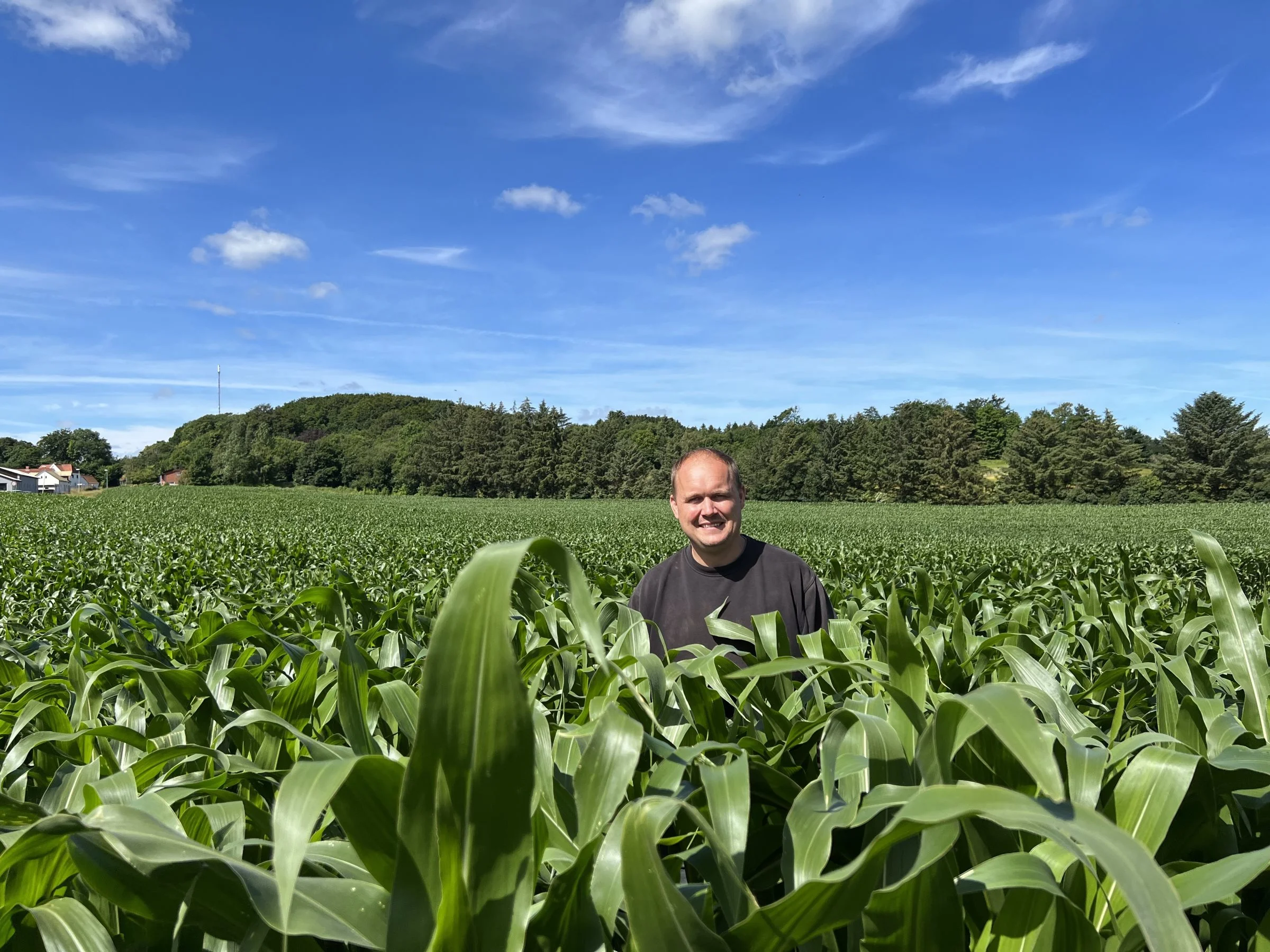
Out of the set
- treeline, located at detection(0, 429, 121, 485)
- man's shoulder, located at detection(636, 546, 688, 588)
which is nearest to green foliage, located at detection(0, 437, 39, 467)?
treeline, located at detection(0, 429, 121, 485)

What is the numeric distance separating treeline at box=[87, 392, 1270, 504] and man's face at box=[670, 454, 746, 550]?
59492mm

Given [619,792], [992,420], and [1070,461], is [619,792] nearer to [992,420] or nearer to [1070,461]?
[1070,461]

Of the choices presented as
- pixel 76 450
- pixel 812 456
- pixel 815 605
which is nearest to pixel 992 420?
pixel 812 456

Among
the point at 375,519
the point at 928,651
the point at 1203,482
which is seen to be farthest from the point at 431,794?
the point at 1203,482

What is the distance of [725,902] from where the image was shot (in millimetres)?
772

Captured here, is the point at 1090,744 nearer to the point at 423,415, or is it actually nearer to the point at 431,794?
the point at 431,794

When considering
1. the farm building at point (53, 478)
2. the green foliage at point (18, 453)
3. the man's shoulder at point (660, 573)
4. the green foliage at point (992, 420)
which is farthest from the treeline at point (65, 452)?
the man's shoulder at point (660, 573)

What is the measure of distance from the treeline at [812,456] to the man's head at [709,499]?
5945 centimetres

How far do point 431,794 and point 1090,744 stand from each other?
1119mm

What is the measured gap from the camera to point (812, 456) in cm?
8556

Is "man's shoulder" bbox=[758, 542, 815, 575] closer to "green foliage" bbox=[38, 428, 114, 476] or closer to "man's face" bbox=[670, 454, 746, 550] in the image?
"man's face" bbox=[670, 454, 746, 550]

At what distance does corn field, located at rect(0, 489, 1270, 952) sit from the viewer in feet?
1.90

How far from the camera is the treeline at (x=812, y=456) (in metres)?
68.6

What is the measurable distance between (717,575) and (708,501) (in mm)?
390
